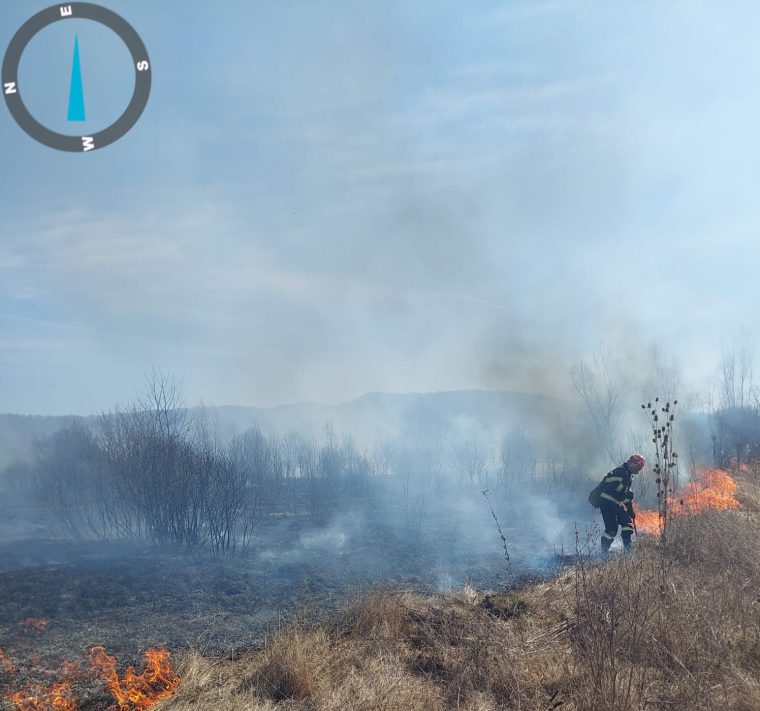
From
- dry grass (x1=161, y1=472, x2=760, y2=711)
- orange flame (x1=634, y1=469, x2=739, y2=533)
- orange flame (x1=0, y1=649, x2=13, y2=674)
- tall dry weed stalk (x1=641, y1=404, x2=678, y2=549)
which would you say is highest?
tall dry weed stalk (x1=641, y1=404, x2=678, y2=549)

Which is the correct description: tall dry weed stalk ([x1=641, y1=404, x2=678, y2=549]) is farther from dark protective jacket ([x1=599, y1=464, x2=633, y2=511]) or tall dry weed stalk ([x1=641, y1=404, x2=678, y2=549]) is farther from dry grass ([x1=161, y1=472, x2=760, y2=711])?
dark protective jacket ([x1=599, y1=464, x2=633, y2=511])

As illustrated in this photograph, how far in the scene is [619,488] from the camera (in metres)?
10.2

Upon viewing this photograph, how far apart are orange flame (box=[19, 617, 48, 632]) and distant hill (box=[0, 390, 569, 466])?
18.8m

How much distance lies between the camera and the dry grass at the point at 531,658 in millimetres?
4293

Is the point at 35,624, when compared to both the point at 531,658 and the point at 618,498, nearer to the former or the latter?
the point at 531,658

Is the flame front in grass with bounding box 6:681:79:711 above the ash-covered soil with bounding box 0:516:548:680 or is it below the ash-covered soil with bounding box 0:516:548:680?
above

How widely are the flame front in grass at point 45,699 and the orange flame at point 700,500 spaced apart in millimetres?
8739

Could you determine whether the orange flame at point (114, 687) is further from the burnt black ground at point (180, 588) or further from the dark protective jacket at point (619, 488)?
the dark protective jacket at point (619, 488)

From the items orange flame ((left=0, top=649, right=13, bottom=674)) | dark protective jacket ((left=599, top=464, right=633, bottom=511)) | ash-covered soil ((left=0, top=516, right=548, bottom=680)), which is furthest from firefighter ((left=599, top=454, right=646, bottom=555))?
orange flame ((left=0, top=649, right=13, bottom=674))

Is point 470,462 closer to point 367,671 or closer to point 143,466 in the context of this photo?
point 143,466

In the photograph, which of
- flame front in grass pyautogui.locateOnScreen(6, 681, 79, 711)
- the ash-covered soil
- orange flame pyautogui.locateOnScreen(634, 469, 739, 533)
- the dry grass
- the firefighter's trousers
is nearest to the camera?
the dry grass

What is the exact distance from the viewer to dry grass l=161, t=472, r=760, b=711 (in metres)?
4.29

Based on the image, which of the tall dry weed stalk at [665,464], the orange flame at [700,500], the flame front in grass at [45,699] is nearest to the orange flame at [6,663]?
the flame front in grass at [45,699]

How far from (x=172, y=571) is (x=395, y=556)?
4180 mm
